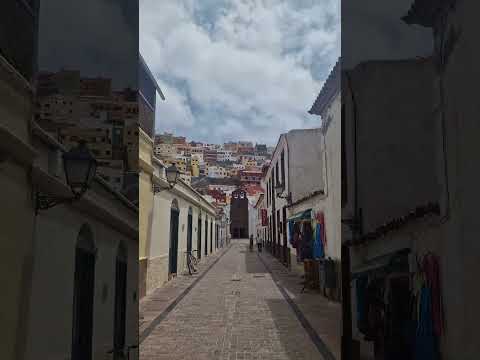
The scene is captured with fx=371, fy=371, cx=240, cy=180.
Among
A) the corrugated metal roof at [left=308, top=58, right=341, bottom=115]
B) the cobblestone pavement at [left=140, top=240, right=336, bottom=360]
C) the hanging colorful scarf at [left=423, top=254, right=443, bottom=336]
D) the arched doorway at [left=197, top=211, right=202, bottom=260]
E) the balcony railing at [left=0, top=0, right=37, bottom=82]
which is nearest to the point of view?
the hanging colorful scarf at [left=423, top=254, right=443, bottom=336]

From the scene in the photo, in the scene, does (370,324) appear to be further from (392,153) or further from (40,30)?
(40,30)

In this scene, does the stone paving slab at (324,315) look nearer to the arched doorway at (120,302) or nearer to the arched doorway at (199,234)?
the arched doorway at (120,302)

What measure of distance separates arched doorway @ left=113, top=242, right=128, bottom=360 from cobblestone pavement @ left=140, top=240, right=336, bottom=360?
0.98 metres

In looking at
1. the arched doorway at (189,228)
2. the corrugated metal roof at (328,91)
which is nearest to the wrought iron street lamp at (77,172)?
the corrugated metal roof at (328,91)

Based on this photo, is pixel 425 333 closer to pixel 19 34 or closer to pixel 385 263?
pixel 385 263

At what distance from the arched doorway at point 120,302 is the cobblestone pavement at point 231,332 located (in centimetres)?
98

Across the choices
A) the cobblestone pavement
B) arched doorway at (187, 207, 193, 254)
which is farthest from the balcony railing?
arched doorway at (187, 207, 193, 254)

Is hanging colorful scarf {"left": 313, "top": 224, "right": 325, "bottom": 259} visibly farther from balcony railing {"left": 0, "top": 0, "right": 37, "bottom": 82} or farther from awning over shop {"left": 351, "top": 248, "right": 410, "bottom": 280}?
balcony railing {"left": 0, "top": 0, "right": 37, "bottom": 82}

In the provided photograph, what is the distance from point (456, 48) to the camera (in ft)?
2.85

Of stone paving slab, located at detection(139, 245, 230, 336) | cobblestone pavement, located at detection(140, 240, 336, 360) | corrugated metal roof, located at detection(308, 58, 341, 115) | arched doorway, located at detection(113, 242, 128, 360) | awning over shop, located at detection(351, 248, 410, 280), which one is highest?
corrugated metal roof, located at detection(308, 58, 341, 115)

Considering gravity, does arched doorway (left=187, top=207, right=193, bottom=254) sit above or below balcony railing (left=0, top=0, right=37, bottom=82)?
below

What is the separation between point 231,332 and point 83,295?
2.04 m

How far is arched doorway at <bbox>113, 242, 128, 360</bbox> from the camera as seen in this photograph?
57.2 inches

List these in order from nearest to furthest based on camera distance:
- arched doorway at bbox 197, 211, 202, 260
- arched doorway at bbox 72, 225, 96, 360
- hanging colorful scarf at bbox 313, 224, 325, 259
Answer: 1. arched doorway at bbox 72, 225, 96, 360
2. hanging colorful scarf at bbox 313, 224, 325, 259
3. arched doorway at bbox 197, 211, 202, 260
